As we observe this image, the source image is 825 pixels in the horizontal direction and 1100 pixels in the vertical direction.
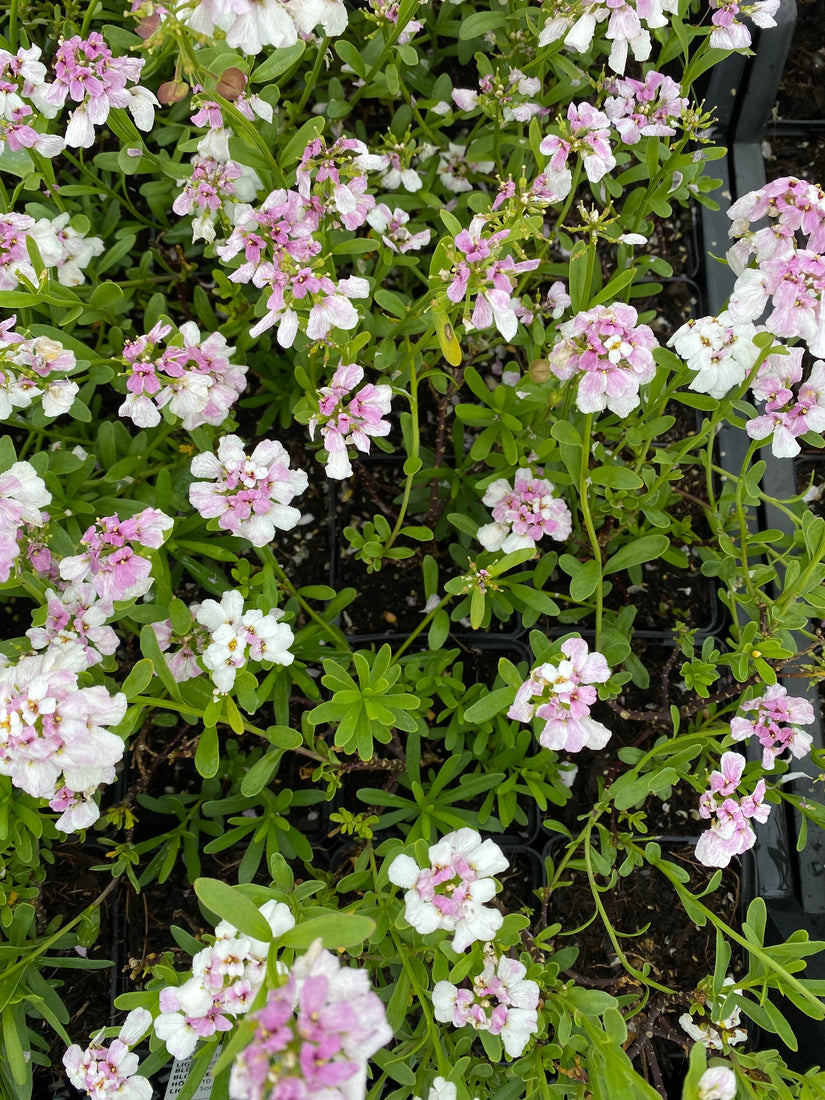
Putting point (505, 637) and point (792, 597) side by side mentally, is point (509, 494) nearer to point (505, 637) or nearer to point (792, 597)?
point (505, 637)

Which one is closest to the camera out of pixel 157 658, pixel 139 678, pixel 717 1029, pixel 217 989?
pixel 217 989

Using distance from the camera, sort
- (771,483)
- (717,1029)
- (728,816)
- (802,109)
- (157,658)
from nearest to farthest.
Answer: (157,658) < (728,816) < (717,1029) < (771,483) < (802,109)

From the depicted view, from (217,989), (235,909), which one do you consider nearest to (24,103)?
(235,909)

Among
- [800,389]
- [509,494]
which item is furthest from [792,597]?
[509,494]

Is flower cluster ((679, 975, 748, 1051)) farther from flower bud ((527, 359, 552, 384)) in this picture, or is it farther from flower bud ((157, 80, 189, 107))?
flower bud ((157, 80, 189, 107))

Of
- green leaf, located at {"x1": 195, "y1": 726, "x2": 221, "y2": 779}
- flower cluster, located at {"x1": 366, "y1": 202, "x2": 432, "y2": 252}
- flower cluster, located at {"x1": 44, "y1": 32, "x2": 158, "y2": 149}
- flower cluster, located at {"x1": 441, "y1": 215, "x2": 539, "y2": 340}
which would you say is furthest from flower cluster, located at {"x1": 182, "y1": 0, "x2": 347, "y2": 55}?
green leaf, located at {"x1": 195, "y1": 726, "x2": 221, "y2": 779}

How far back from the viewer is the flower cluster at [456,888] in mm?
1610

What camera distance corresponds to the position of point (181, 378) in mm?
2031

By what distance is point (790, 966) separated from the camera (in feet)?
5.77

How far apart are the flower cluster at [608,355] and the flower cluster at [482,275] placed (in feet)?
0.45

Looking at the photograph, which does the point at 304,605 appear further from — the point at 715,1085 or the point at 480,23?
the point at 480,23

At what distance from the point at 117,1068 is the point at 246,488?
124 centimetres

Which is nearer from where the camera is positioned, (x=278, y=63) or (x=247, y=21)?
(x=247, y=21)

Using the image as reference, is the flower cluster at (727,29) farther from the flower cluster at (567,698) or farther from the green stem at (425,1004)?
the green stem at (425,1004)
